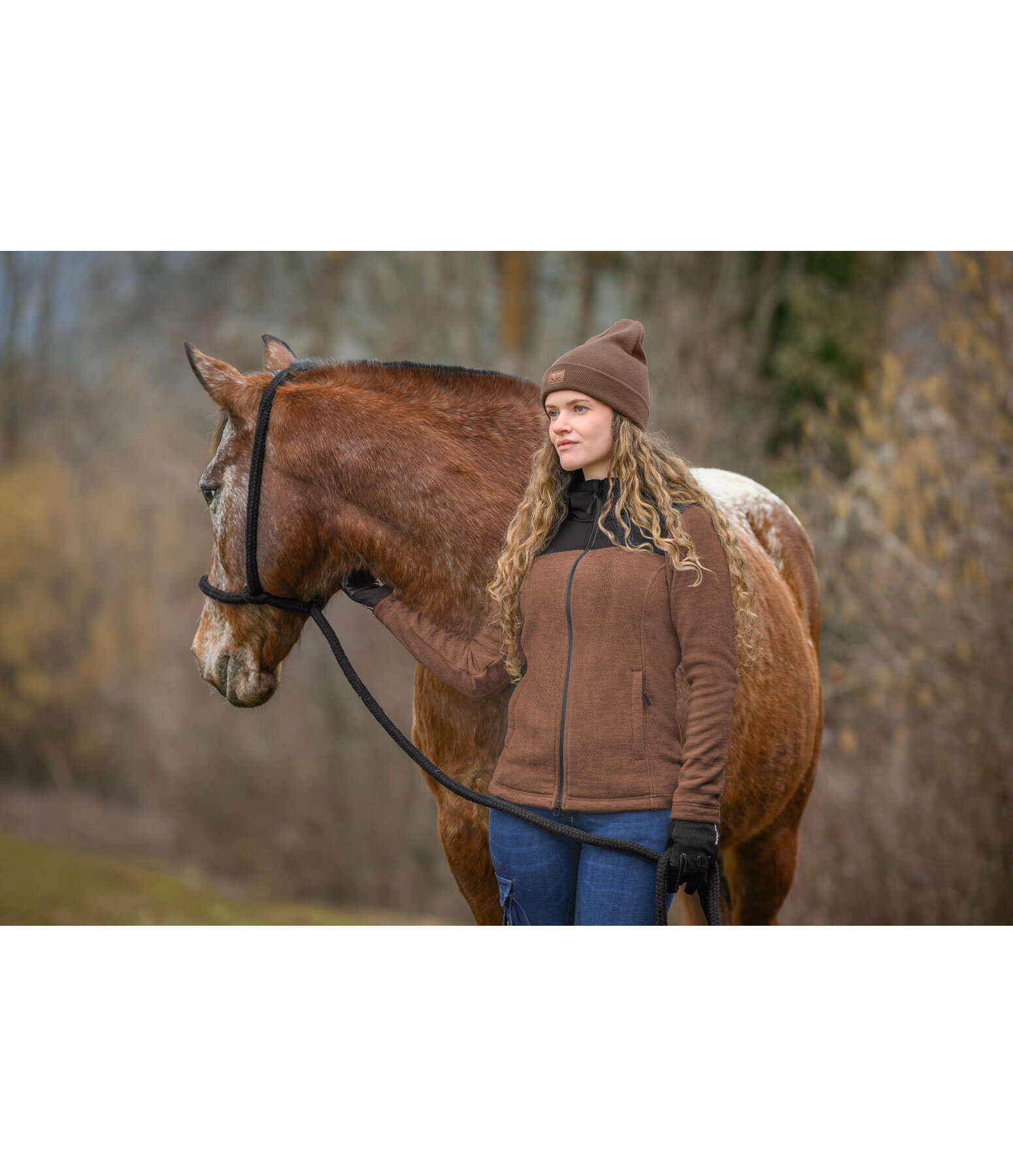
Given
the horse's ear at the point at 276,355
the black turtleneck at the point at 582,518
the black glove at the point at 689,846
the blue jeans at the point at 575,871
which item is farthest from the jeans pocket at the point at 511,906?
the horse's ear at the point at 276,355

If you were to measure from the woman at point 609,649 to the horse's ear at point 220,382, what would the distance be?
76 cm

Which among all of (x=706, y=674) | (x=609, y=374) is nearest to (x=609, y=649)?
(x=706, y=674)

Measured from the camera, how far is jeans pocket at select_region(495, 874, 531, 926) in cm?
180

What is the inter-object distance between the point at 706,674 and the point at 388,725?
0.87 m

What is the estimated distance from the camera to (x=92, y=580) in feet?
26.3

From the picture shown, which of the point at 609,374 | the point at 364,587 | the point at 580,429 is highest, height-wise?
the point at 609,374

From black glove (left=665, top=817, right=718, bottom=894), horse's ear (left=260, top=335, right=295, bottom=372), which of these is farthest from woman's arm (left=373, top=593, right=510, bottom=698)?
horse's ear (left=260, top=335, right=295, bottom=372)

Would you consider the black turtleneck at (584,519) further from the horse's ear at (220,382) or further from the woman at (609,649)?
the horse's ear at (220,382)

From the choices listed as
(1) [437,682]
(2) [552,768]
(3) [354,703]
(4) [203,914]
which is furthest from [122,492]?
(2) [552,768]

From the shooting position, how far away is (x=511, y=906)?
5.97ft

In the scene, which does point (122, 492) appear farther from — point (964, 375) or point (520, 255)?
point (964, 375)

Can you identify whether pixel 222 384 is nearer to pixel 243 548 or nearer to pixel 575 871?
pixel 243 548

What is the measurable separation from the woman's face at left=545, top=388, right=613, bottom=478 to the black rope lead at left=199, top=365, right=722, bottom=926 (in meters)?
0.66

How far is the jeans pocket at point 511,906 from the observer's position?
180 centimetres
